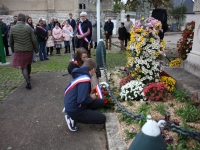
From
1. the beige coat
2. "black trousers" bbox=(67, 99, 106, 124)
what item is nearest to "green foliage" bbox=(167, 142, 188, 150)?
"black trousers" bbox=(67, 99, 106, 124)

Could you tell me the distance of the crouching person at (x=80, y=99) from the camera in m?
3.23

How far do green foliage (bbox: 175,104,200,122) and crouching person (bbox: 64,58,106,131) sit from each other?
4.17 ft

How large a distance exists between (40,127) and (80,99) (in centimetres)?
105

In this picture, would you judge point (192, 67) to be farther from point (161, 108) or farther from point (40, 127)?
point (40, 127)

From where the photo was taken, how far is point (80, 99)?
3.21m

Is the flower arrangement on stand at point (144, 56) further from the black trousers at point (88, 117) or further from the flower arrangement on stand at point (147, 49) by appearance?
the black trousers at point (88, 117)

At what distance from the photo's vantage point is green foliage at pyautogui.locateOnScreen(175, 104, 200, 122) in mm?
3338

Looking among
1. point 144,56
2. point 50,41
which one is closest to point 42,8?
point 50,41

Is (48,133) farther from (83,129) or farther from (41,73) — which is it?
(41,73)

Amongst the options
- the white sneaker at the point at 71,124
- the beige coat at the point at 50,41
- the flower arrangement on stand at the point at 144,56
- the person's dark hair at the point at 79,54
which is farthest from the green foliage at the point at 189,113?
the beige coat at the point at 50,41

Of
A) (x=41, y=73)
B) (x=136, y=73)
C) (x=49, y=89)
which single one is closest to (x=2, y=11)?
(x=41, y=73)

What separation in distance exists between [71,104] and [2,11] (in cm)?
2838

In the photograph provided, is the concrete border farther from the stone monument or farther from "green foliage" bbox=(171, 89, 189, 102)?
the stone monument

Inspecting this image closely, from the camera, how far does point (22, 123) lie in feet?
12.7
